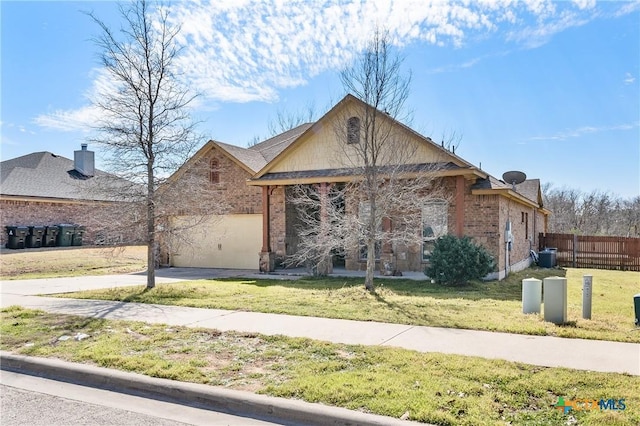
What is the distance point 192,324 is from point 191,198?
17.9 ft

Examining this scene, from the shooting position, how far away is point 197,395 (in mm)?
4941

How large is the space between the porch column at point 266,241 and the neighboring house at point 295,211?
0.12ft

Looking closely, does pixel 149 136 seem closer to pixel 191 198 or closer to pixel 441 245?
pixel 191 198

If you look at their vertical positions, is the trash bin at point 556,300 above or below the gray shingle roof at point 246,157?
below

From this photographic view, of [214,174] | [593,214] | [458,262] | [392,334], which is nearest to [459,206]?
[458,262]

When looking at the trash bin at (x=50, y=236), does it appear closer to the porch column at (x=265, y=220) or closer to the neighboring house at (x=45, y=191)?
the neighboring house at (x=45, y=191)

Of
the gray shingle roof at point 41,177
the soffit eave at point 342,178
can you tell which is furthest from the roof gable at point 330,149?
the gray shingle roof at point 41,177

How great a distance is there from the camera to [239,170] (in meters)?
19.5

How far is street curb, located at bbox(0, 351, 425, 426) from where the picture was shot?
14.0ft

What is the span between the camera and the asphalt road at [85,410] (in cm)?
447

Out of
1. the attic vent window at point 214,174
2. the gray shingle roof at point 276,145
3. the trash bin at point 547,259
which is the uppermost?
the gray shingle roof at point 276,145

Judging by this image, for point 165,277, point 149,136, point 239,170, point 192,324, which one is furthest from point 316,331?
point 239,170

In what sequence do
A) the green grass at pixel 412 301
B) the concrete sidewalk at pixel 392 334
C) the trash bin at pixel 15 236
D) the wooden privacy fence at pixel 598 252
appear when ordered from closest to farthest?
the concrete sidewalk at pixel 392 334
the green grass at pixel 412 301
the wooden privacy fence at pixel 598 252
the trash bin at pixel 15 236

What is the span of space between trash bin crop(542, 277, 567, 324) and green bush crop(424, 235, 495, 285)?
493cm
